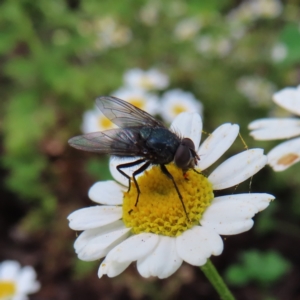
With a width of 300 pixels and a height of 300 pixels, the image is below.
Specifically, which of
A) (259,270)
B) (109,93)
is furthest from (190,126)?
(109,93)

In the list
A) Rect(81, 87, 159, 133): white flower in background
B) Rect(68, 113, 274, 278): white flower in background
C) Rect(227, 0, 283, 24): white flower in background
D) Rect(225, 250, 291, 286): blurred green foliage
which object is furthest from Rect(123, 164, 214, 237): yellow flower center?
Rect(227, 0, 283, 24): white flower in background

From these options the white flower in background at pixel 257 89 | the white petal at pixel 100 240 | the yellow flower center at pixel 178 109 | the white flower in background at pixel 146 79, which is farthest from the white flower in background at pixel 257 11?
the white petal at pixel 100 240

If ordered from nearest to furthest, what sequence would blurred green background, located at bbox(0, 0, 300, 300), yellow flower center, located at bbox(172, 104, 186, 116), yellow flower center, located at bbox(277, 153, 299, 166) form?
yellow flower center, located at bbox(277, 153, 299, 166)
blurred green background, located at bbox(0, 0, 300, 300)
yellow flower center, located at bbox(172, 104, 186, 116)

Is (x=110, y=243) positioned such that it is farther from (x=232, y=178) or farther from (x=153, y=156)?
(x=232, y=178)

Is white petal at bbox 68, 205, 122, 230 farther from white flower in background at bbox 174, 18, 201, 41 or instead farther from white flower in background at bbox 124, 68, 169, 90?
white flower in background at bbox 174, 18, 201, 41

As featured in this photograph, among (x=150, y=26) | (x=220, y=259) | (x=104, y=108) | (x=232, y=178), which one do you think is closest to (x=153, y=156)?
(x=232, y=178)

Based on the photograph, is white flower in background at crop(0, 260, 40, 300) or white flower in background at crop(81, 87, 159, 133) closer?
white flower in background at crop(0, 260, 40, 300)

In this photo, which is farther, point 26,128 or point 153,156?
point 26,128

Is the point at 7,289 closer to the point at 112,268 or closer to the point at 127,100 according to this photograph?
the point at 127,100
